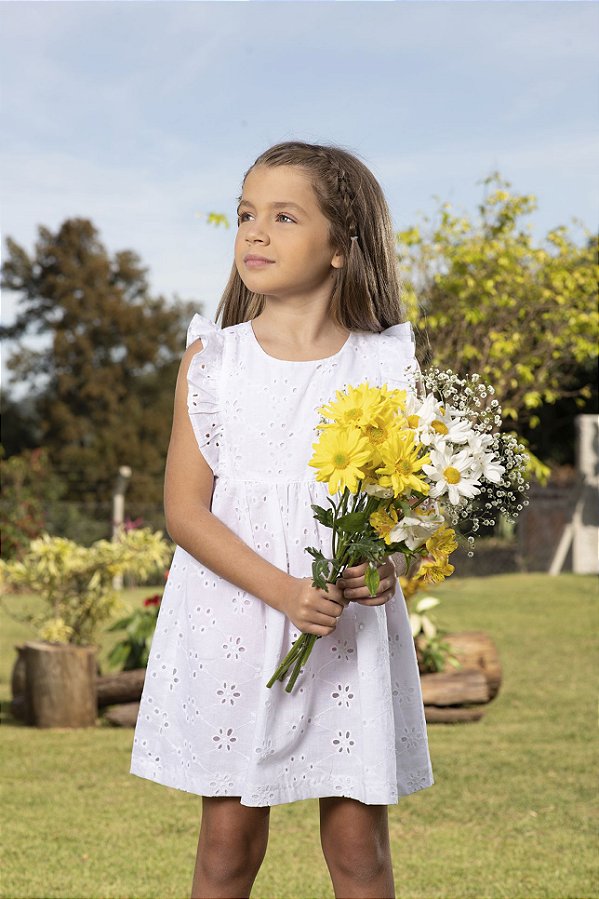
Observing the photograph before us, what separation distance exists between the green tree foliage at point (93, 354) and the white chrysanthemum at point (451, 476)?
2141cm

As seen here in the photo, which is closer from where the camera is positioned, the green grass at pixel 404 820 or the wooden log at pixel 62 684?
the green grass at pixel 404 820

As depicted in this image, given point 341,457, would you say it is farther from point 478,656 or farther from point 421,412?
point 478,656

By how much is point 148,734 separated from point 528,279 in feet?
27.3

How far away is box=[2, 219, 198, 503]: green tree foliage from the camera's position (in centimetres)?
2380

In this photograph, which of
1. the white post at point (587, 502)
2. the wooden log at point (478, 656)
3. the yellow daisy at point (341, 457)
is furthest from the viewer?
the white post at point (587, 502)

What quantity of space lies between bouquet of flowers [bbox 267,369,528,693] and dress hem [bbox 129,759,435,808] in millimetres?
201

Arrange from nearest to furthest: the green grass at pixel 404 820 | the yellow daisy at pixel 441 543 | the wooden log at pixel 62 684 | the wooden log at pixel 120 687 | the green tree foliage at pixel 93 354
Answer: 1. the yellow daisy at pixel 441 543
2. the green grass at pixel 404 820
3. the wooden log at pixel 62 684
4. the wooden log at pixel 120 687
5. the green tree foliage at pixel 93 354

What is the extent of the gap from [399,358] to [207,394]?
0.36m

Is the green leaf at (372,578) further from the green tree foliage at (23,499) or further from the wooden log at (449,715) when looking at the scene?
the green tree foliage at (23,499)

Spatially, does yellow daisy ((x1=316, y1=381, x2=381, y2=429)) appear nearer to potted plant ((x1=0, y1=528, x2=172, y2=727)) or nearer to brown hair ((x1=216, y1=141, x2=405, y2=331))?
brown hair ((x1=216, y1=141, x2=405, y2=331))

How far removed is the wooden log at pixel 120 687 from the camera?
616 cm

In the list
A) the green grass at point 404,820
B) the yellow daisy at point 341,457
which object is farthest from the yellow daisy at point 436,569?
the green grass at point 404,820

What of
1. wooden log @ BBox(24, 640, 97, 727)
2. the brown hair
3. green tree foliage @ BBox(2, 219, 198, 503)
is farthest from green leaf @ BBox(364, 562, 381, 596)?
green tree foliage @ BBox(2, 219, 198, 503)

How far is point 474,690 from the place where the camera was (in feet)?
20.8
